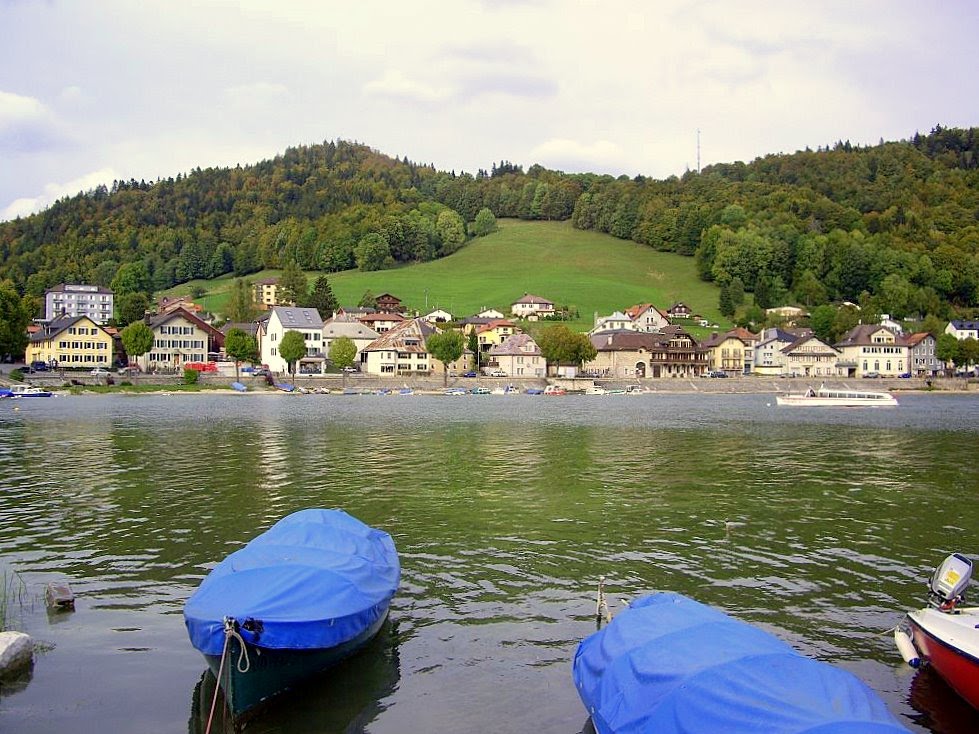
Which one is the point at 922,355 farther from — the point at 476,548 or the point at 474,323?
the point at 476,548

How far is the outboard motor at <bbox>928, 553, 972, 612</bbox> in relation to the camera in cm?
1493

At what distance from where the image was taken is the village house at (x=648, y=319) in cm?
17438

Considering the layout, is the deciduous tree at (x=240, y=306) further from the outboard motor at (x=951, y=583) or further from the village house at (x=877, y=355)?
the outboard motor at (x=951, y=583)

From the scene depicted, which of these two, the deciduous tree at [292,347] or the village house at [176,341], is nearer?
the deciduous tree at [292,347]

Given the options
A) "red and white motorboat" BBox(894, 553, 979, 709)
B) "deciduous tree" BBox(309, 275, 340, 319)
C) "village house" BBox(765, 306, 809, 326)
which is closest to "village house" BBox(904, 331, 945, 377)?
"village house" BBox(765, 306, 809, 326)

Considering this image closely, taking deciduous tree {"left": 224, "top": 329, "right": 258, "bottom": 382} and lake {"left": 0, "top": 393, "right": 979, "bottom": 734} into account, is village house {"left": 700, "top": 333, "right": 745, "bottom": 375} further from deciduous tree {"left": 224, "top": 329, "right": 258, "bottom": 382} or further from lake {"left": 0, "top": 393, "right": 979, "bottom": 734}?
lake {"left": 0, "top": 393, "right": 979, "bottom": 734}

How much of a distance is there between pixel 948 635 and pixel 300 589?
1102cm

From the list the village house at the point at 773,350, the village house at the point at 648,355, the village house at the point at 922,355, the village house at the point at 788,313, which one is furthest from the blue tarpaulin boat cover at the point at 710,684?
the village house at the point at 788,313

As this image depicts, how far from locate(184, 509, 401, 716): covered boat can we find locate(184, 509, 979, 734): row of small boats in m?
0.02

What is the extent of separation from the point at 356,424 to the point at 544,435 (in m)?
17.6

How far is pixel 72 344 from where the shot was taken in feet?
441

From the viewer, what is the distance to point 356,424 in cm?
6744

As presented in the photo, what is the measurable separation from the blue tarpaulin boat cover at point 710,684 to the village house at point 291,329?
465 ft

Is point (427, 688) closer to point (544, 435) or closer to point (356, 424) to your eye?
point (544, 435)
